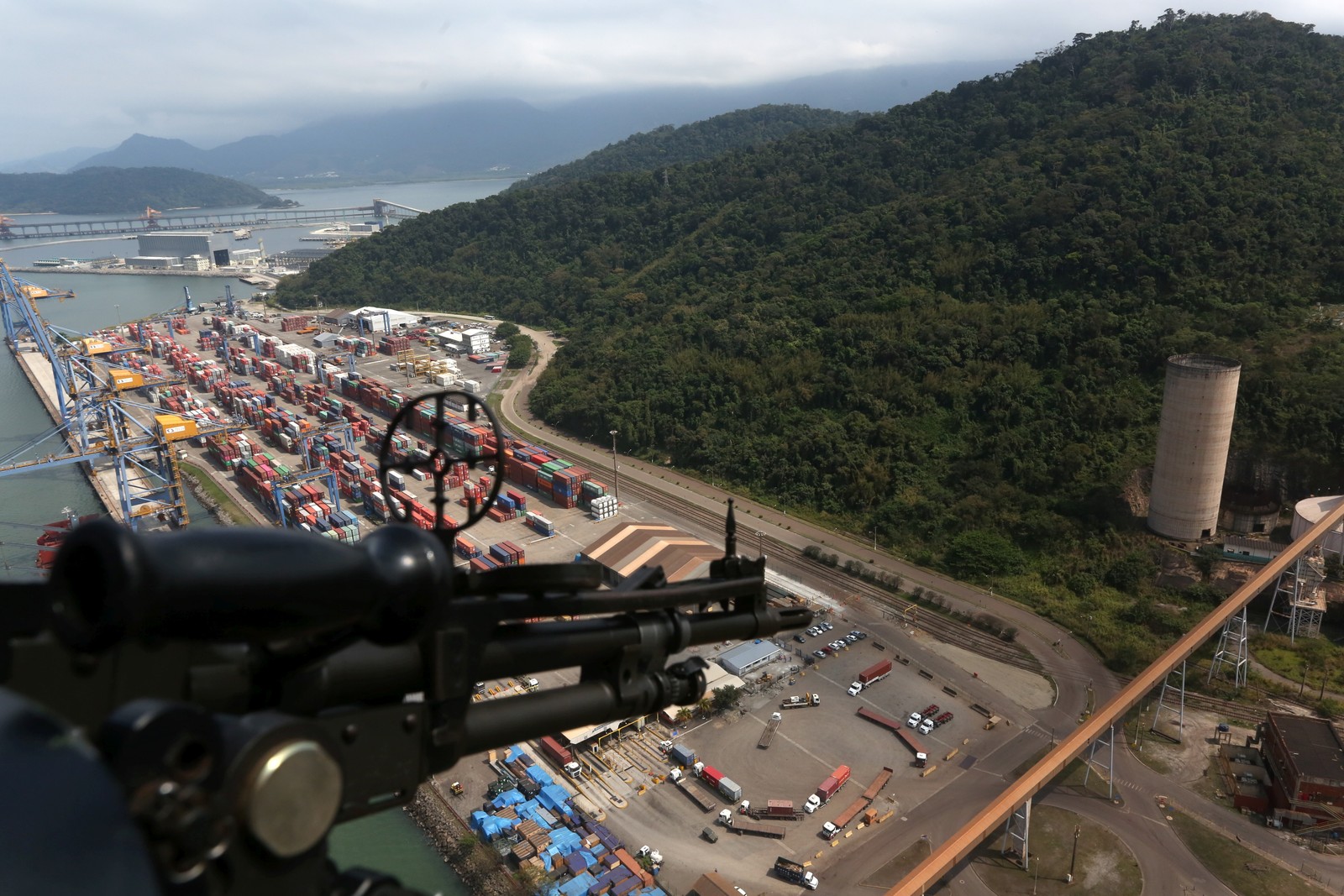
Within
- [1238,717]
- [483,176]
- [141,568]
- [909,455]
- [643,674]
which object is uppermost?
[483,176]

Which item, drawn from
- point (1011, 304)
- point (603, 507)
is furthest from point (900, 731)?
point (1011, 304)

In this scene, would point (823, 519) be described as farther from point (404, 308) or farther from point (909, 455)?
point (404, 308)

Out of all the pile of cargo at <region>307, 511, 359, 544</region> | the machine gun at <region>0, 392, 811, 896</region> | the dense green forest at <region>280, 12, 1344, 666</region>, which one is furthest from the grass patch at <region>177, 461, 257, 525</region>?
the machine gun at <region>0, 392, 811, 896</region>

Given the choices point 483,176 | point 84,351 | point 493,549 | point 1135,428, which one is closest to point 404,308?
point 84,351

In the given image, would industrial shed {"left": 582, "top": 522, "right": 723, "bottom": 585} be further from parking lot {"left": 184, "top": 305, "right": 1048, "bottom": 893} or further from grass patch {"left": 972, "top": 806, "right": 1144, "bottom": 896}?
grass patch {"left": 972, "top": 806, "right": 1144, "bottom": 896}

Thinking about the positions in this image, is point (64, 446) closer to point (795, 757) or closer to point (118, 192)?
point (795, 757)
